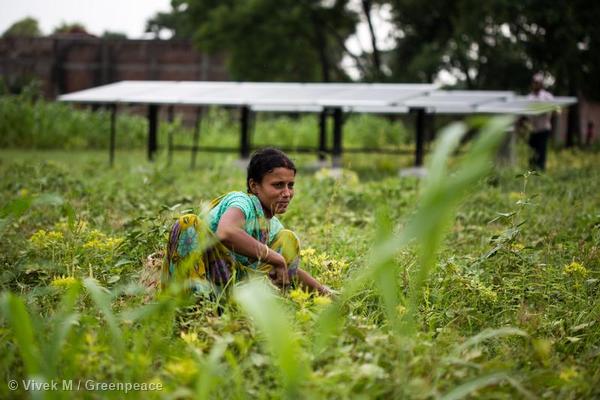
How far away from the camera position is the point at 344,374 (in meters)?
2.12

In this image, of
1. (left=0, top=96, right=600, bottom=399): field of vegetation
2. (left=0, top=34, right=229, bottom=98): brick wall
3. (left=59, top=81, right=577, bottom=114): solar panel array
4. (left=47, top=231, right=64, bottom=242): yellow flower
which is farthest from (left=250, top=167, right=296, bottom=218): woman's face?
(left=0, top=34, right=229, bottom=98): brick wall

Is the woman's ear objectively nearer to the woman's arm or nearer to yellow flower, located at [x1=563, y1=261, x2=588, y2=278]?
the woman's arm

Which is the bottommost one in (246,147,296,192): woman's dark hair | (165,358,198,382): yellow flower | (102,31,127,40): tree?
(165,358,198,382): yellow flower

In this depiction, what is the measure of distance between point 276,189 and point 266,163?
12 centimetres

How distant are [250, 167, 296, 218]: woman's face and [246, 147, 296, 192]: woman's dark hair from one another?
0.02 m

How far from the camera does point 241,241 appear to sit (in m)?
3.00

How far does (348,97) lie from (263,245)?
805 centimetres

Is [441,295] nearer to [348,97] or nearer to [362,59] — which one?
[348,97]

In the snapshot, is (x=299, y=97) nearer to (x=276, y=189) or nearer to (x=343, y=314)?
(x=276, y=189)

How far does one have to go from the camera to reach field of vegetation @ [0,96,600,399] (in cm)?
191

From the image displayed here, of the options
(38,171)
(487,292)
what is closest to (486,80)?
(38,171)

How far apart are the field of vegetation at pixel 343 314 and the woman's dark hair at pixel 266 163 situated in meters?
0.53

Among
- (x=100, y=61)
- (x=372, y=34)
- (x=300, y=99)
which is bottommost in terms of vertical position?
(x=300, y=99)

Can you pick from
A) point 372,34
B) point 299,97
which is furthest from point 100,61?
point 299,97
